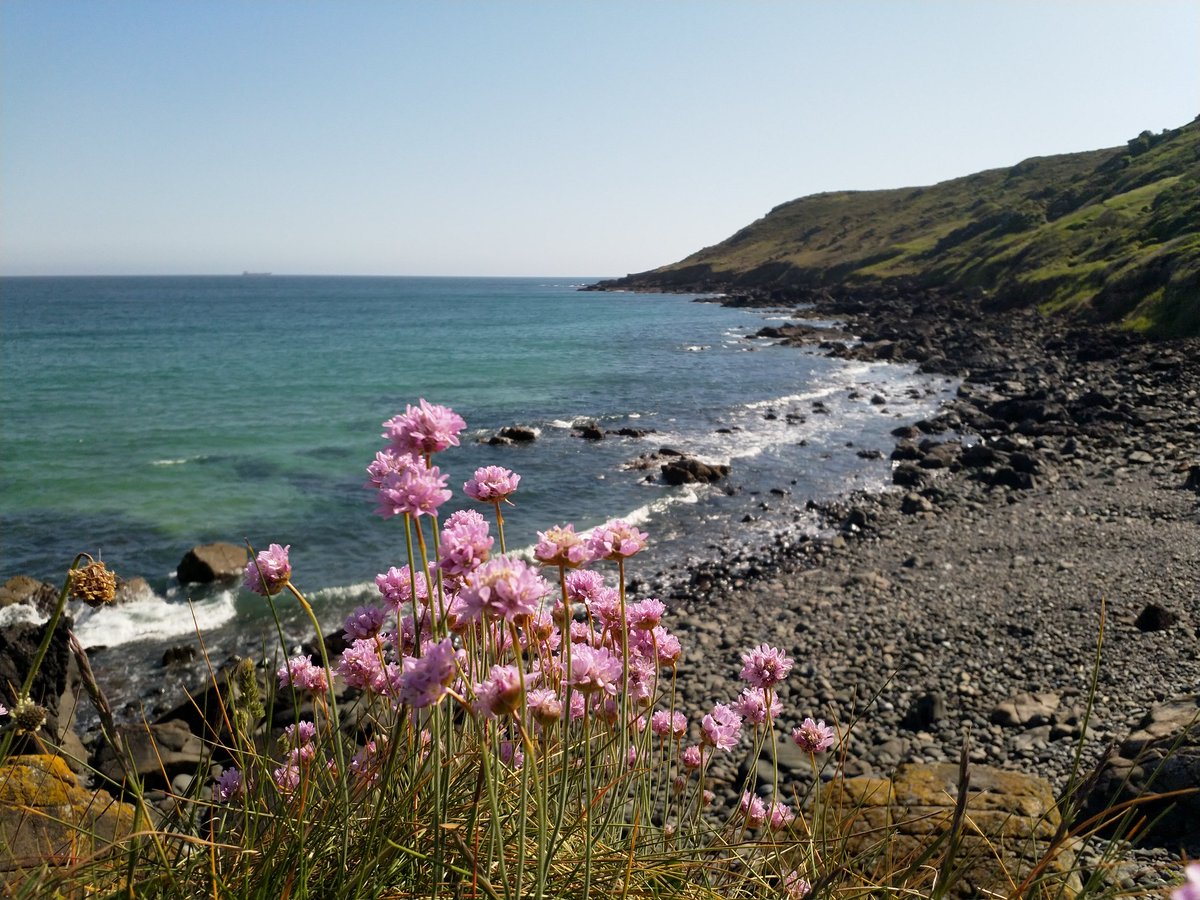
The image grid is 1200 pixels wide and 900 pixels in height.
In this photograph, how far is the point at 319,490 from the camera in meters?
23.2

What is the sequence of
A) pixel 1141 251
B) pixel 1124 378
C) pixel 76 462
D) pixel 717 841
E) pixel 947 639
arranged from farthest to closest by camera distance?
pixel 1141 251
pixel 1124 378
pixel 76 462
pixel 947 639
pixel 717 841

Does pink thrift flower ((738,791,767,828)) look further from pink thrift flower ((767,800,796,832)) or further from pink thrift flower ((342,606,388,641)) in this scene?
pink thrift flower ((342,606,388,641))

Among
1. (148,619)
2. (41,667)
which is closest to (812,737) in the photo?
(41,667)

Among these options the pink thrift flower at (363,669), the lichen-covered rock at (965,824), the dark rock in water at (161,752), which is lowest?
the dark rock in water at (161,752)

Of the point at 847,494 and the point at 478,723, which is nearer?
the point at 478,723

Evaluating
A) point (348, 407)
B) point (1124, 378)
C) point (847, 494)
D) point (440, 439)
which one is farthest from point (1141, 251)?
point (440, 439)

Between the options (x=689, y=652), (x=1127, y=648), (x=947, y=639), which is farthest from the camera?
(x=689, y=652)

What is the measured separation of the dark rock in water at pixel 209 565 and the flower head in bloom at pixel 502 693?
16.3 meters

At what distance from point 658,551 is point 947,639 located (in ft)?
26.1

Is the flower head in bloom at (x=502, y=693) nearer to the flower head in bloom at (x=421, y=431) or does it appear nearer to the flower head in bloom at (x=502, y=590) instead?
the flower head in bloom at (x=502, y=590)

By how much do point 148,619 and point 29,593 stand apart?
2594 mm

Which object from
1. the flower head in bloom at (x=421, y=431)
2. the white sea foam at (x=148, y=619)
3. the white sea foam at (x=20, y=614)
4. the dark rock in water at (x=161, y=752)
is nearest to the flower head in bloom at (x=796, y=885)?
the flower head in bloom at (x=421, y=431)

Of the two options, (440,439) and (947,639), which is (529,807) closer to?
(440,439)

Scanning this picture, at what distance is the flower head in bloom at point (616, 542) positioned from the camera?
275 centimetres
